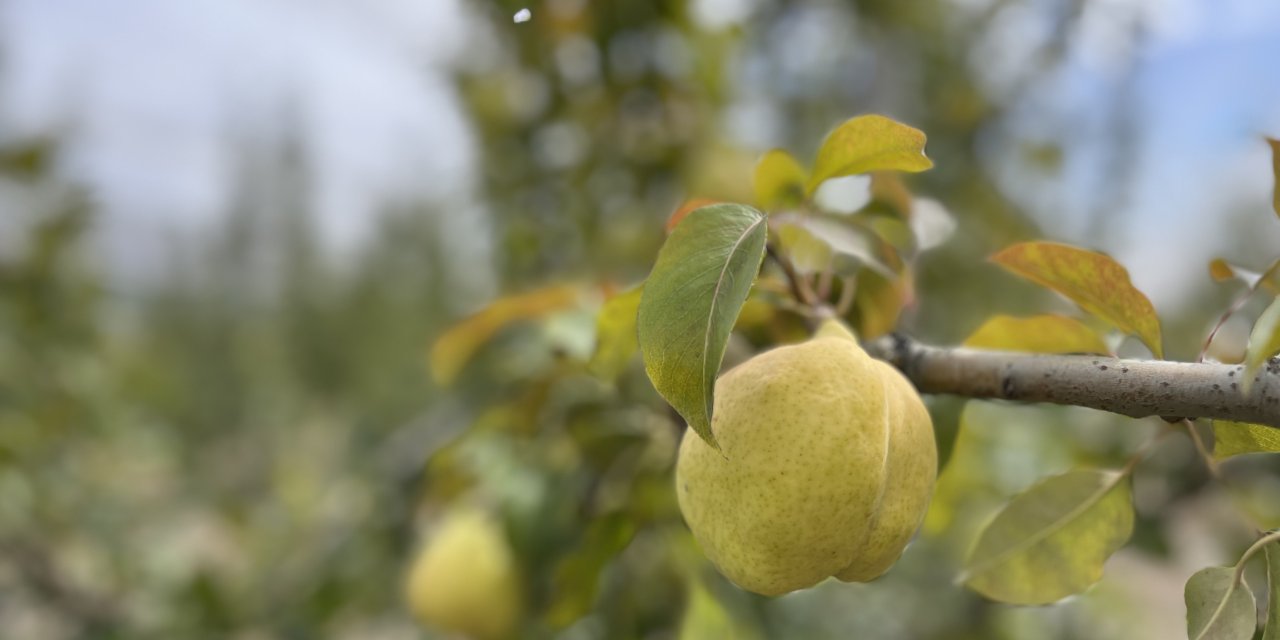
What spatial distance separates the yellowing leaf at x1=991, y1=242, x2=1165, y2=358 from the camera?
1.20ft

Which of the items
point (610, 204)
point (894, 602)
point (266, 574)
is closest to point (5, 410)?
point (266, 574)

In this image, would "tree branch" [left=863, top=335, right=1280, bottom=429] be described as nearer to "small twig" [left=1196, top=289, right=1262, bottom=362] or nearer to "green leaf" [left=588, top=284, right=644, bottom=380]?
"small twig" [left=1196, top=289, right=1262, bottom=362]

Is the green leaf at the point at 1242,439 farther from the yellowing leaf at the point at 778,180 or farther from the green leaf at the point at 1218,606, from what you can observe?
the yellowing leaf at the point at 778,180

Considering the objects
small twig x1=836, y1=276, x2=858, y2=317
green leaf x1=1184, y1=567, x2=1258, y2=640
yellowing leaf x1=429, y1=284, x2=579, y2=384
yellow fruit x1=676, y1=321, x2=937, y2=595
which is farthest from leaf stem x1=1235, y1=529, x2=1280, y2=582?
yellowing leaf x1=429, y1=284, x2=579, y2=384

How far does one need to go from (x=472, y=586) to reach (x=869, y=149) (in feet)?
2.24

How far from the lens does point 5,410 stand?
6.41 feet

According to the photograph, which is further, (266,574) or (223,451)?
(223,451)

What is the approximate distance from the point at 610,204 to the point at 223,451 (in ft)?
35.5

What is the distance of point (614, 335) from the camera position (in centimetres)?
46

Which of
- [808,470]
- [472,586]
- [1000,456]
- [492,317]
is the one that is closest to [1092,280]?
[808,470]

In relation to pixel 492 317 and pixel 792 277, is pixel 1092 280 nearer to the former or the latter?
pixel 792 277

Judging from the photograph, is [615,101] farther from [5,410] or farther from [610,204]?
[5,410]

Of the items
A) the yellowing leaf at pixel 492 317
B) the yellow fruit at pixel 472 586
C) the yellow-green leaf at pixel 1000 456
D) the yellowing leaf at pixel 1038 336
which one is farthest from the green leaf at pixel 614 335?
the yellow-green leaf at pixel 1000 456

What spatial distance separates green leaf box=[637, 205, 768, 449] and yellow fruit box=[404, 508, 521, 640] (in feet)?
2.05
